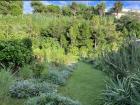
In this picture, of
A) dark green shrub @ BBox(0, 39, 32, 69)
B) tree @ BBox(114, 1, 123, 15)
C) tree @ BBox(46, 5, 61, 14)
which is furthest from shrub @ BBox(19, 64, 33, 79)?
tree @ BBox(114, 1, 123, 15)

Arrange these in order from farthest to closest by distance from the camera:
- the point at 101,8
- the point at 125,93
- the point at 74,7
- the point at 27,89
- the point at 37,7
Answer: the point at 37,7 → the point at 74,7 → the point at 101,8 → the point at 27,89 → the point at 125,93

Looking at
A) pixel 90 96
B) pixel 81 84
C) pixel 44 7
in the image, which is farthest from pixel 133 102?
pixel 44 7

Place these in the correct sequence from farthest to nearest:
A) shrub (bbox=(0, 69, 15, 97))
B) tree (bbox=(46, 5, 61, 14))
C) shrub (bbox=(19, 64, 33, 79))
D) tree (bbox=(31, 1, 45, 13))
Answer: tree (bbox=(31, 1, 45, 13)), tree (bbox=(46, 5, 61, 14)), shrub (bbox=(19, 64, 33, 79)), shrub (bbox=(0, 69, 15, 97))

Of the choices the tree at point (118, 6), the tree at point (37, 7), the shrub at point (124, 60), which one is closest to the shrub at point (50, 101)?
the shrub at point (124, 60)

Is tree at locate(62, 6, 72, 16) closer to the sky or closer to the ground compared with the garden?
closer to the sky

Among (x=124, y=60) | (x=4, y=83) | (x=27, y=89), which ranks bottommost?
(x=27, y=89)

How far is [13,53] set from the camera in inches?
480

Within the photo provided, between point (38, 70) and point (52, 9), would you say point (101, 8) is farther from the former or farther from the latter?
point (38, 70)

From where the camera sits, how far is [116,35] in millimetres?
26312

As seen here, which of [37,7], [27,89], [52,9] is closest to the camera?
[27,89]

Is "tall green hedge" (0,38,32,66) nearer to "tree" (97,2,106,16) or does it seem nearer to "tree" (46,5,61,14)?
"tree" (97,2,106,16)

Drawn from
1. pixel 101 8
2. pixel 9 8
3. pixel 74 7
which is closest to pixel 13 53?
pixel 9 8

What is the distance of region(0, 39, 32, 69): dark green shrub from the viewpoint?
12.1 metres

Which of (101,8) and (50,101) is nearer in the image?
(50,101)
